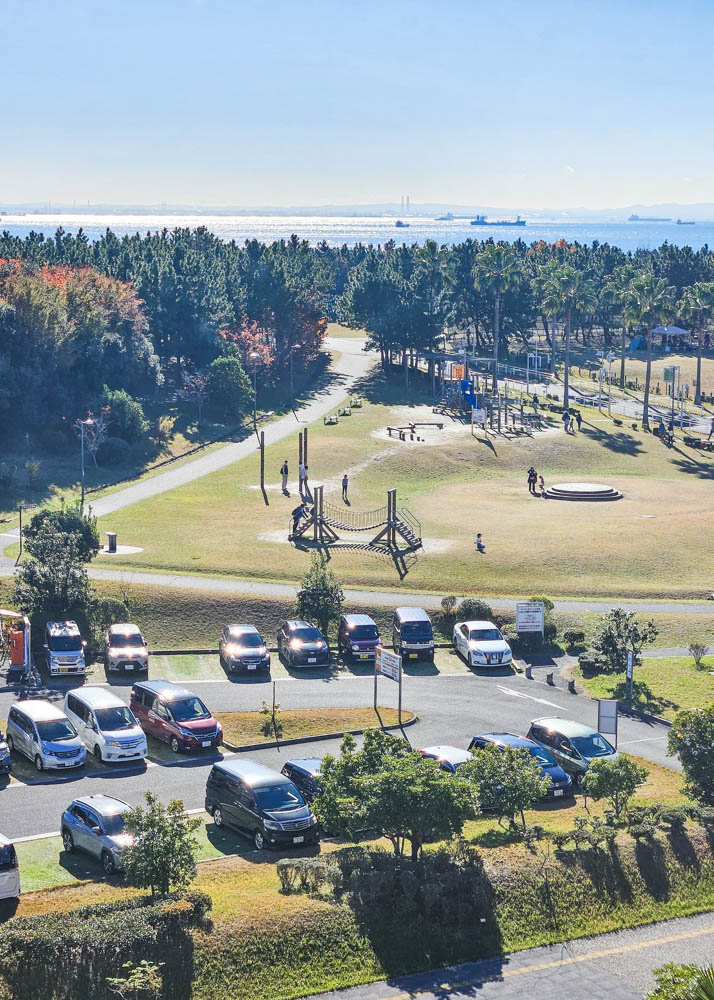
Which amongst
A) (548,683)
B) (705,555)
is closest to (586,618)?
(548,683)

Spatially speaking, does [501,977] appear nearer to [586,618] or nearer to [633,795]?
[633,795]

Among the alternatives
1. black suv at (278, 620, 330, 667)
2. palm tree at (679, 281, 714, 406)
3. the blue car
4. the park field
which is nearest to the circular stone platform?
the park field

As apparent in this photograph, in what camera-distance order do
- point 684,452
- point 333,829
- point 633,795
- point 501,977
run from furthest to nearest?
1. point 684,452
2. point 633,795
3. point 333,829
4. point 501,977

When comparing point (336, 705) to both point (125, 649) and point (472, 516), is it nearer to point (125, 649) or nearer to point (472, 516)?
point (125, 649)

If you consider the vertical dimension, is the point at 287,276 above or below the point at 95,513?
above

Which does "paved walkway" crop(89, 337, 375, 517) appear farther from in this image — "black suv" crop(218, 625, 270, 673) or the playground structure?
"black suv" crop(218, 625, 270, 673)

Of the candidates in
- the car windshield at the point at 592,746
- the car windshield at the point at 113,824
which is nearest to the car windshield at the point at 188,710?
the car windshield at the point at 113,824

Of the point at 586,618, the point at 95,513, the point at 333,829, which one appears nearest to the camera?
the point at 333,829
